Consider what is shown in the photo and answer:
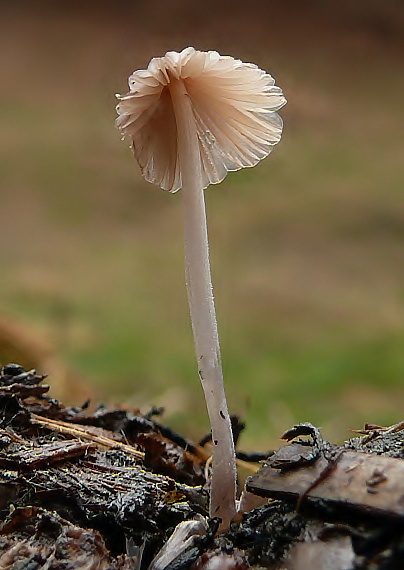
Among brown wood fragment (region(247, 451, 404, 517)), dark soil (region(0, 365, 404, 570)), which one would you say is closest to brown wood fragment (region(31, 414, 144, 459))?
dark soil (region(0, 365, 404, 570))

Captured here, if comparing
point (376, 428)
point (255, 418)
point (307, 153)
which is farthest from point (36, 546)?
point (307, 153)

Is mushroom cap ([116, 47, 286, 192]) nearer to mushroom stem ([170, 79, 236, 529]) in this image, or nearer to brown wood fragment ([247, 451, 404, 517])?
mushroom stem ([170, 79, 236, 529])

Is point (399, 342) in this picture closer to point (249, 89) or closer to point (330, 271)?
point (330, 271)

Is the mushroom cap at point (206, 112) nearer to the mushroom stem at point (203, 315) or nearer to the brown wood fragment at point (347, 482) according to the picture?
the mushroom stem at point (203, 315)

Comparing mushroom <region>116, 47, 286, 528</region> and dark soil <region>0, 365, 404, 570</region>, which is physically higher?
mushroom <region>116, 47, 286, 528</region>

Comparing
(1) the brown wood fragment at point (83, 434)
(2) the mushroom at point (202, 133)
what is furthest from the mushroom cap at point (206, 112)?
(1) the brown wood fragment at point (83, 434)

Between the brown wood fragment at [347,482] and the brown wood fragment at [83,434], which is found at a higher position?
the brown wood fragment at [83,434]

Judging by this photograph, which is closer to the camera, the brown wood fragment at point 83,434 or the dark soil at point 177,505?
the dark soil at point 177,505
